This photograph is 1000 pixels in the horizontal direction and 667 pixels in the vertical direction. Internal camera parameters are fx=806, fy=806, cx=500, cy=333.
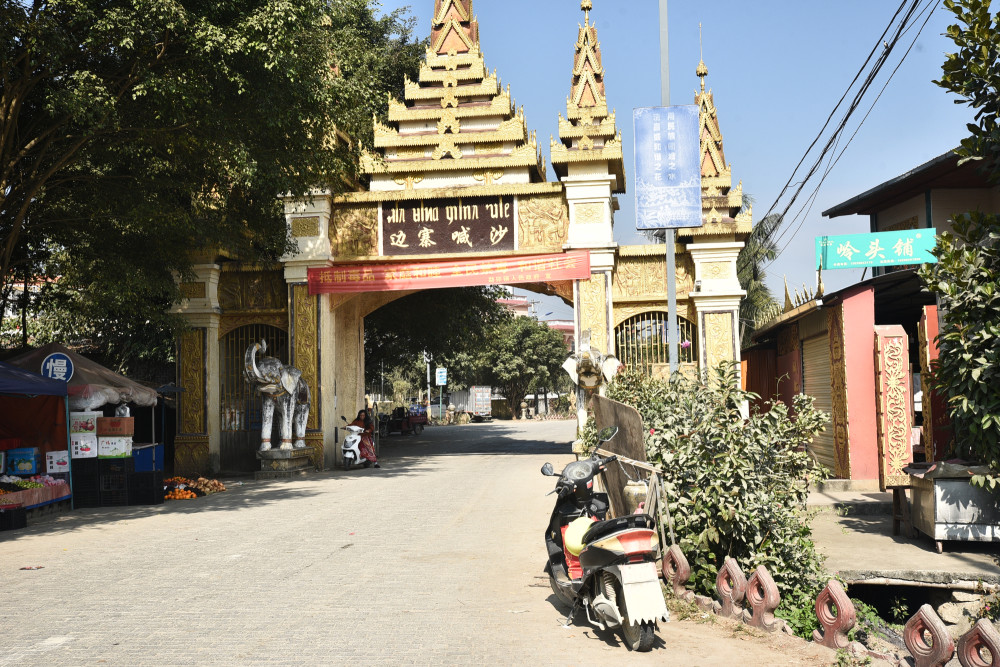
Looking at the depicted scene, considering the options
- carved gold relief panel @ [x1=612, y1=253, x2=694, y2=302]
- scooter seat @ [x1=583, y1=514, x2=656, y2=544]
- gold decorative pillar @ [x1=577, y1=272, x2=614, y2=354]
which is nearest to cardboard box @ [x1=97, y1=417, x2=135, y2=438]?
gold decorative pillar @ [x1=577, y1=272, x2=614, y2=354]

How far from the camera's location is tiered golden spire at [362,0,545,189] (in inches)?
688

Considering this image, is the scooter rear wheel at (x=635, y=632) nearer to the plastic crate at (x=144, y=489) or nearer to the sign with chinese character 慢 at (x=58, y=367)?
the plastic crate at (x=144, y=489)

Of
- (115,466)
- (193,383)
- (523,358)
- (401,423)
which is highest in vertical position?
(523,358)

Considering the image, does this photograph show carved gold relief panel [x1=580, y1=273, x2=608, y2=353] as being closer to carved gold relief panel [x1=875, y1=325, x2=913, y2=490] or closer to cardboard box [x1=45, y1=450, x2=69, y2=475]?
carved gold relief panel [x1=875, y1=325, x2=913, y2=490]

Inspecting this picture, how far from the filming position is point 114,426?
12.0 meters

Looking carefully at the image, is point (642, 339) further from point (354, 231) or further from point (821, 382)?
point (354, 231)

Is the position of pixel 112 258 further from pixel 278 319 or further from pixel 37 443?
pixel 278 319

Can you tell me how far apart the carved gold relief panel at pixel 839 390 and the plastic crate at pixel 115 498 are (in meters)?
10.3

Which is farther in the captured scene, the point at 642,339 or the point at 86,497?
the point at 642,339

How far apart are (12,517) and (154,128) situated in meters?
5.48

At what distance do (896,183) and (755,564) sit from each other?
365 inches

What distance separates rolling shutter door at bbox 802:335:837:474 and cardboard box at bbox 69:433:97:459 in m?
10.4

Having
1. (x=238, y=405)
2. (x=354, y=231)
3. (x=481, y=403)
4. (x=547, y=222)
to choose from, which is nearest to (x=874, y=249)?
(x=547, y=222)

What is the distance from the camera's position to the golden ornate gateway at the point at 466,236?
1694cm
